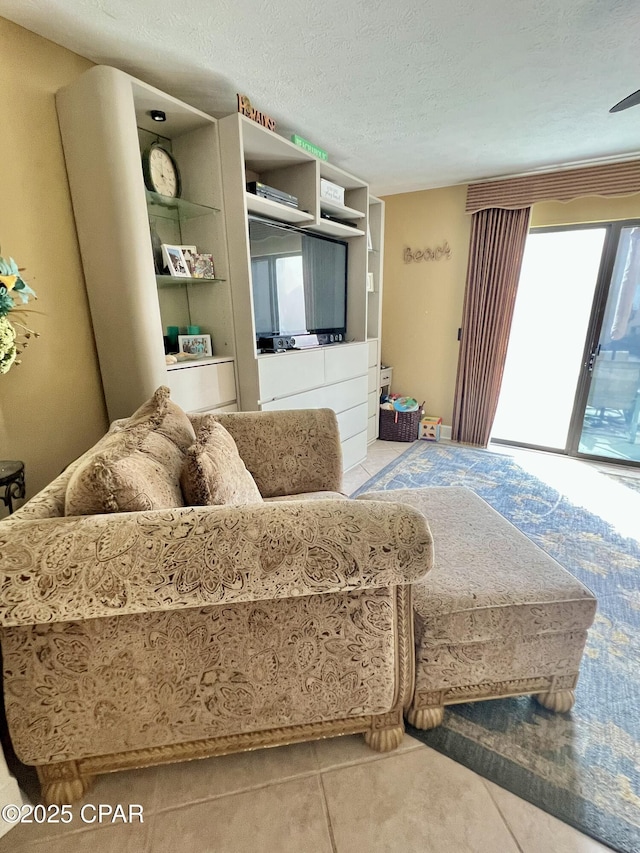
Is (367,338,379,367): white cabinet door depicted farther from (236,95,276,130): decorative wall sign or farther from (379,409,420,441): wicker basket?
(236,95,276,130): decorative wall sign

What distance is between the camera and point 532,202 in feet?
10.1

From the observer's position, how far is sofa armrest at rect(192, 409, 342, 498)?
1.69m

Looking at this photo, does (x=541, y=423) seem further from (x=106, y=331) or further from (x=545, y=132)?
(x=106, y=331)

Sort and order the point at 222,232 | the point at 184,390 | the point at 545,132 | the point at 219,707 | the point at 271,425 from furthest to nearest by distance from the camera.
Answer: the point at 545,132 < the point at 222,232 < the point at 184,390 < the point at 271,425 < the point at 219,707

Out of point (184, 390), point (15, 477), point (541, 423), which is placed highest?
point (184, 390)

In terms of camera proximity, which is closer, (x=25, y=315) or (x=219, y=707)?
(x=219, y=707)

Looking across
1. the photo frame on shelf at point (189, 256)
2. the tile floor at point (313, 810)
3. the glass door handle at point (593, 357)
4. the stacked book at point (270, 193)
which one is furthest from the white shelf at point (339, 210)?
the tile floor at point (313, 810)

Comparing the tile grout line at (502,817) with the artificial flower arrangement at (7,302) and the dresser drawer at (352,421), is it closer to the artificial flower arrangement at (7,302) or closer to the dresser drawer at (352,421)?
the artificial flower arrangement at (7,302)

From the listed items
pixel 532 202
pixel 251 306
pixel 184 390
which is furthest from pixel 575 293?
pixel 184 390

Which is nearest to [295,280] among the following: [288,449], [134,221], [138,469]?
[134,221]

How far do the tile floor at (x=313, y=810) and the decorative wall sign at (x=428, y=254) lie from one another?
369 centimetres

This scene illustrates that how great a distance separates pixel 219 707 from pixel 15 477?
1088 millimetres

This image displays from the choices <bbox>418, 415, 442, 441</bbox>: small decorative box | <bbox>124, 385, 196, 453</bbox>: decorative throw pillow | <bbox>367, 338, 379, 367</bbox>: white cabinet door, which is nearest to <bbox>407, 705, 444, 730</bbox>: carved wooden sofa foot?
<bbox>124, 385, 196, 453</bbox>: decorative throw pillow

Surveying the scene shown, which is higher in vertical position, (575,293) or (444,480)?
(575,293)
